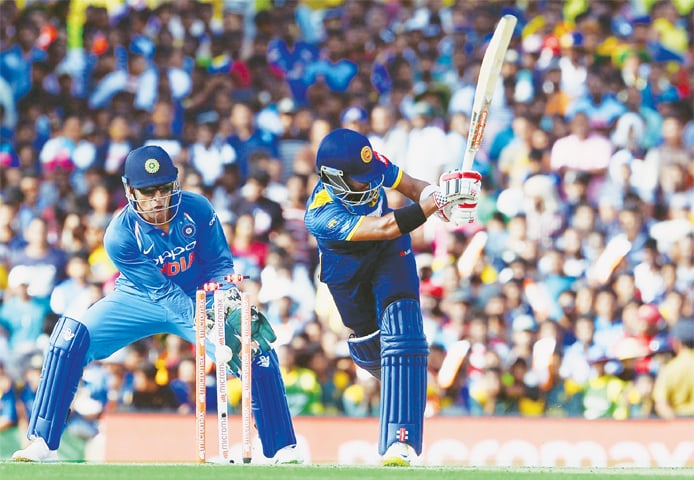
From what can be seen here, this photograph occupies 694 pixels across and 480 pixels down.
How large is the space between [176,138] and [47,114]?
5.92 feet

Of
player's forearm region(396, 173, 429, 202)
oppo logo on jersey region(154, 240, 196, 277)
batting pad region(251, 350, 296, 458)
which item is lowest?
batting pad region(251, 350, 296, 458)

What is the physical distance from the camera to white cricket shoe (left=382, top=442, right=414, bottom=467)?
8.90 m

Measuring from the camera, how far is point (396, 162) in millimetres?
16266

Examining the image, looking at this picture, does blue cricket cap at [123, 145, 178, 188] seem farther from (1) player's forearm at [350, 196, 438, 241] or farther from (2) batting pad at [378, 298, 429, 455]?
(2) batting pad at [378, 298, 429, 455]

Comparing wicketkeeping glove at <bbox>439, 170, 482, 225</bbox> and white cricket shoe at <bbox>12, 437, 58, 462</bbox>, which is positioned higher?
wicketkeeping glove at <bbox>439, 170, 482, 225</bbox>

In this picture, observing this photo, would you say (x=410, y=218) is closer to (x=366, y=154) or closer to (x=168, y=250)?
(x=366, y=154)

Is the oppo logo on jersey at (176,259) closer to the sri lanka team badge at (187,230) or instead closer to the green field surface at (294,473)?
the sri lanka team badge at (187,230)

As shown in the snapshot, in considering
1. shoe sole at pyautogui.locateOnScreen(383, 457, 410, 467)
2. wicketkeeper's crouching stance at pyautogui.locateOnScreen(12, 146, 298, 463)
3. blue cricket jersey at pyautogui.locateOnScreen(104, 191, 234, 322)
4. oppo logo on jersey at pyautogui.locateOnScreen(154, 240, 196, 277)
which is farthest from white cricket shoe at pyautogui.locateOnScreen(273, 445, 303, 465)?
A: oppo logo on jersey at pyautogui.locateOnScreen(154, 240, 196, 277)

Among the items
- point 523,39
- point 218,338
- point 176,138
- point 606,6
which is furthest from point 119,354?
point 606,6

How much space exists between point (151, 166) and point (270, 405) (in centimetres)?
188

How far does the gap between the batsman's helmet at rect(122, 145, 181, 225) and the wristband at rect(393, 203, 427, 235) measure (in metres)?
1.60

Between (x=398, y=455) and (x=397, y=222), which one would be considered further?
(x=398, y=455)

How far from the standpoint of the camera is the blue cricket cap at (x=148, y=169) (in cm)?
909

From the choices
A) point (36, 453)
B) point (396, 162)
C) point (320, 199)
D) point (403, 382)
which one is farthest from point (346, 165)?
point (396, 162)
